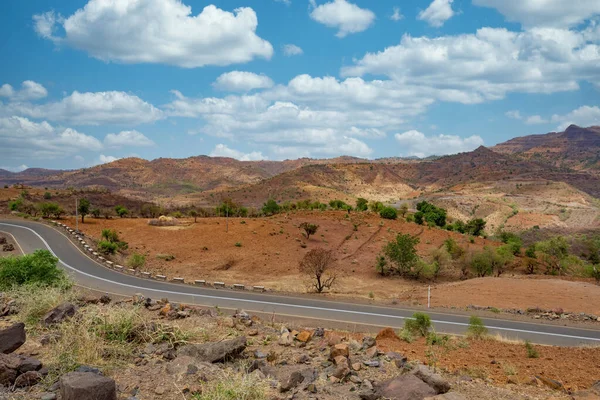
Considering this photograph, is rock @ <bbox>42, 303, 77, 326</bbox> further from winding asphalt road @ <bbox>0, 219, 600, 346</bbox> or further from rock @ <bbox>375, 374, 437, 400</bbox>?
winding asphalt road @ <bbox>0, 219, 600, 346</bbox>

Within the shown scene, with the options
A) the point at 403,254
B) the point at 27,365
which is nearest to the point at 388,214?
the point at 403,254

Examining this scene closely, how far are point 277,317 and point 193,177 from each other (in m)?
152

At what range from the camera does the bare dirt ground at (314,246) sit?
26.4 m

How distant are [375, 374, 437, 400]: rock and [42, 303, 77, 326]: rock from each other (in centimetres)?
686

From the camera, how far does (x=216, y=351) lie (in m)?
7.89

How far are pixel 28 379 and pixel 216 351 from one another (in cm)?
292

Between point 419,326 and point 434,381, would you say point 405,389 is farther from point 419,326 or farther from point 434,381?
point 419,326

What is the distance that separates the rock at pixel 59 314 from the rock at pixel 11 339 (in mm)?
1447

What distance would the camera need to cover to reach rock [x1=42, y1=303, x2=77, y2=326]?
30.7ft

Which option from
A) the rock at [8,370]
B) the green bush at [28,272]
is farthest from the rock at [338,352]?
the green bush at [28,272]

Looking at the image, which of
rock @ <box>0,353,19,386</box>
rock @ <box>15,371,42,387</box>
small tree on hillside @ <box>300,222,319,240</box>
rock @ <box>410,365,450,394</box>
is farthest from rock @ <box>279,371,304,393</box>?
small tree on hillside @ <box>300,222,319,240</box>

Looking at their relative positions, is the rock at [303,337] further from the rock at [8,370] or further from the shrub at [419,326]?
the rock at [8,370]

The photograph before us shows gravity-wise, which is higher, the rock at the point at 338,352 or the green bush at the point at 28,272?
the green bush at the point at 28,272

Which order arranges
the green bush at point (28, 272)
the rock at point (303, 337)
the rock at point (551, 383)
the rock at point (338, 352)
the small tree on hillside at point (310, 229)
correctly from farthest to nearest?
the small tree on hillside at point (310, 229) < the green bush at point (28, 272) < the rock at point (303, 337) < the rock at point (338, 352) < the rock at point (551, 383)
